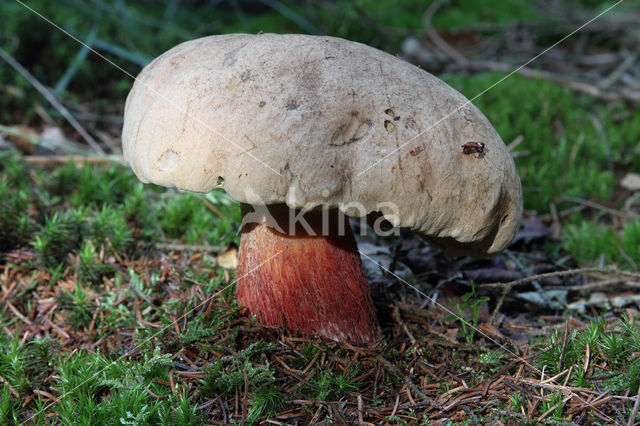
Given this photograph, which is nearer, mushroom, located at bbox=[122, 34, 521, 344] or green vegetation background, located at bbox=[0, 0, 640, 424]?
mushroom, located at bbox=[122, 34, 521, 344]

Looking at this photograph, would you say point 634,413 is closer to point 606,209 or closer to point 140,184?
point 606,209

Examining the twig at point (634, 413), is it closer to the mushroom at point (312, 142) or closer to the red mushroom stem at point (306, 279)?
the mushroom at point (312, 142)

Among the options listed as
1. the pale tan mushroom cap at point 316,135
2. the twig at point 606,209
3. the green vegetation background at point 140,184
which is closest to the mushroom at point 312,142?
the pale tan mushroom cap at point 316,135

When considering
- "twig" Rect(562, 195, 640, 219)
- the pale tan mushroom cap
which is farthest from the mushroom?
"twig" Rect(562, 195, 640, 219)

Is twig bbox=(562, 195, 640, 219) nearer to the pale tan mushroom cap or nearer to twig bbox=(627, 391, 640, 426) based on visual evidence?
the pale tan mushroom cap

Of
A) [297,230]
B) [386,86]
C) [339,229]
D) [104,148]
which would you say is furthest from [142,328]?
[104,148]

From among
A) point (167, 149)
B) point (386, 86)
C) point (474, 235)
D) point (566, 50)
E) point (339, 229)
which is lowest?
point (339, 229)

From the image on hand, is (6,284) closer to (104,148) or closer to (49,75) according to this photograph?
(104,148)
